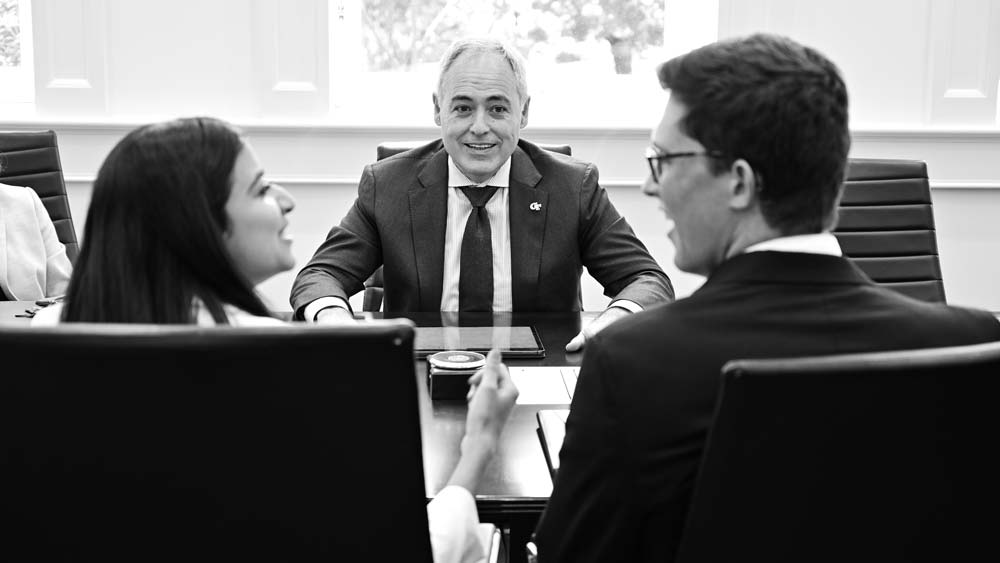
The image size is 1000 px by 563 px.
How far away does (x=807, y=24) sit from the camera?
162 inches

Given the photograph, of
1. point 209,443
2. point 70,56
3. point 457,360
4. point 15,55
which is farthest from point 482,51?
point 15,55

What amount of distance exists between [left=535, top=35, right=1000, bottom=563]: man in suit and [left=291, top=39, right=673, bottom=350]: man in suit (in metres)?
1.37

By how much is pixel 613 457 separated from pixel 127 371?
51 centimetres

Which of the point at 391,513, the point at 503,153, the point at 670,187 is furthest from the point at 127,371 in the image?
the point at 503,153

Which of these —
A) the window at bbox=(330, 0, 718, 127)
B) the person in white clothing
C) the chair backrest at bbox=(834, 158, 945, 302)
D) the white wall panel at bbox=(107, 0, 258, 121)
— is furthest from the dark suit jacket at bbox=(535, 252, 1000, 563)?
the white wall panel at bbox=(107, 0, 258, 121)

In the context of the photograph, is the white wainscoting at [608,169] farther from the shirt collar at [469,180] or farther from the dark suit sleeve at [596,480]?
the dark suit sleeve at [596,480]

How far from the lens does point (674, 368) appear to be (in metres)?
1.09

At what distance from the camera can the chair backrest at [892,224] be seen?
3.01m

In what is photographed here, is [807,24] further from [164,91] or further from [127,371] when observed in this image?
[127,371]

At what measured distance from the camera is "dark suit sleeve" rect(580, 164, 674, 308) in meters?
2.66

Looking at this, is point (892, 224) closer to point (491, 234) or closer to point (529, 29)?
point (491, 234)

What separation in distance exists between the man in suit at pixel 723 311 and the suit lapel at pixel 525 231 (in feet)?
4.45

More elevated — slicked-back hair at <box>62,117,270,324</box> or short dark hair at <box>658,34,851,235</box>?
short dark hair at <box>658,34,851,235</box>

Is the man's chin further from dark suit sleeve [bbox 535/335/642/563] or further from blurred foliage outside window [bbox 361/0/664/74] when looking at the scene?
Answer: blurred foliage outside window [bbox 361/0/664/74]
